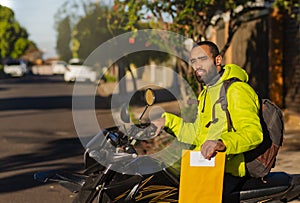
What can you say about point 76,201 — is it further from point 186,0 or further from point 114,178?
point 186,0

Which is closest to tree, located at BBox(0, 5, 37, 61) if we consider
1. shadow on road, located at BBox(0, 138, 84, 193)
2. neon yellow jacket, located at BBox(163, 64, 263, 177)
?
shadow on road, located at BBox(0, 138, 84, 193)

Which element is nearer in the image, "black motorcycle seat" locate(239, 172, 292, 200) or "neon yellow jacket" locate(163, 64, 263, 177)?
"neon yellow jacket" locate(163, 64, 263, 177)

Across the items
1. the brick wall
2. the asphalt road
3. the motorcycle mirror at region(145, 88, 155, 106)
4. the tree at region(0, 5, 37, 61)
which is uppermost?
the motorcycle mirror at region(145, 88, 155, 106)

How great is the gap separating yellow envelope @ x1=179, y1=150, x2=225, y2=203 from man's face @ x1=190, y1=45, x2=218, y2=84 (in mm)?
621

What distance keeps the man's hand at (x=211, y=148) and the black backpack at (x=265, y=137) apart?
298mm

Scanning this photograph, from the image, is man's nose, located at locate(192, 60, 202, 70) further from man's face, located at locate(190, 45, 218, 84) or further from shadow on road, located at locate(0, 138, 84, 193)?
shadow on road, located at locate(0, 138, 84, 193)

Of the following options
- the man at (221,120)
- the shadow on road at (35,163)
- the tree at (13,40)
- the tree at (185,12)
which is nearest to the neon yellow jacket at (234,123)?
the man at (221,120)

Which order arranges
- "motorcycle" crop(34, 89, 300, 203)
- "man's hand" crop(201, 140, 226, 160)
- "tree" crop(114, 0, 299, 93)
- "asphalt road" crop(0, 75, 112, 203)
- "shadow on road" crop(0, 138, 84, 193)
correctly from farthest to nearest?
1. "tree" crop(114, 0, 299, 93)
2. "shadow on road" crop(0, 138, 84, 193)
3. "asphalt road" crop(0, 75, 112, 203)
4. "motorcycle" crop(34, 89, 300, 203)
5. "man's hand" crop(201, 140, 226, 160)

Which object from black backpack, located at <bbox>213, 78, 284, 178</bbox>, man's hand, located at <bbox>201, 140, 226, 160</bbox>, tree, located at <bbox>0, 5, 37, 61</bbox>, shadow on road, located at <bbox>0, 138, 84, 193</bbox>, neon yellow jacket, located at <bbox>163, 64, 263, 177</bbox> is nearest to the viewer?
man's hand, located at <bbox>201, 140, 226, 160</bbox>

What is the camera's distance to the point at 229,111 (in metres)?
3.69

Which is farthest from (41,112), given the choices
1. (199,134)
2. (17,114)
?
(199,134)

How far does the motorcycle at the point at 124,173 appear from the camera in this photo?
143 inches

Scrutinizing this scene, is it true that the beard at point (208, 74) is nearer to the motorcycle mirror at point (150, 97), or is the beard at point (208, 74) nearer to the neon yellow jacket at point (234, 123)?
the neon yellow jacket at point (234, 123)

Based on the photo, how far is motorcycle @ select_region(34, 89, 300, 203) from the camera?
3.62 metres
